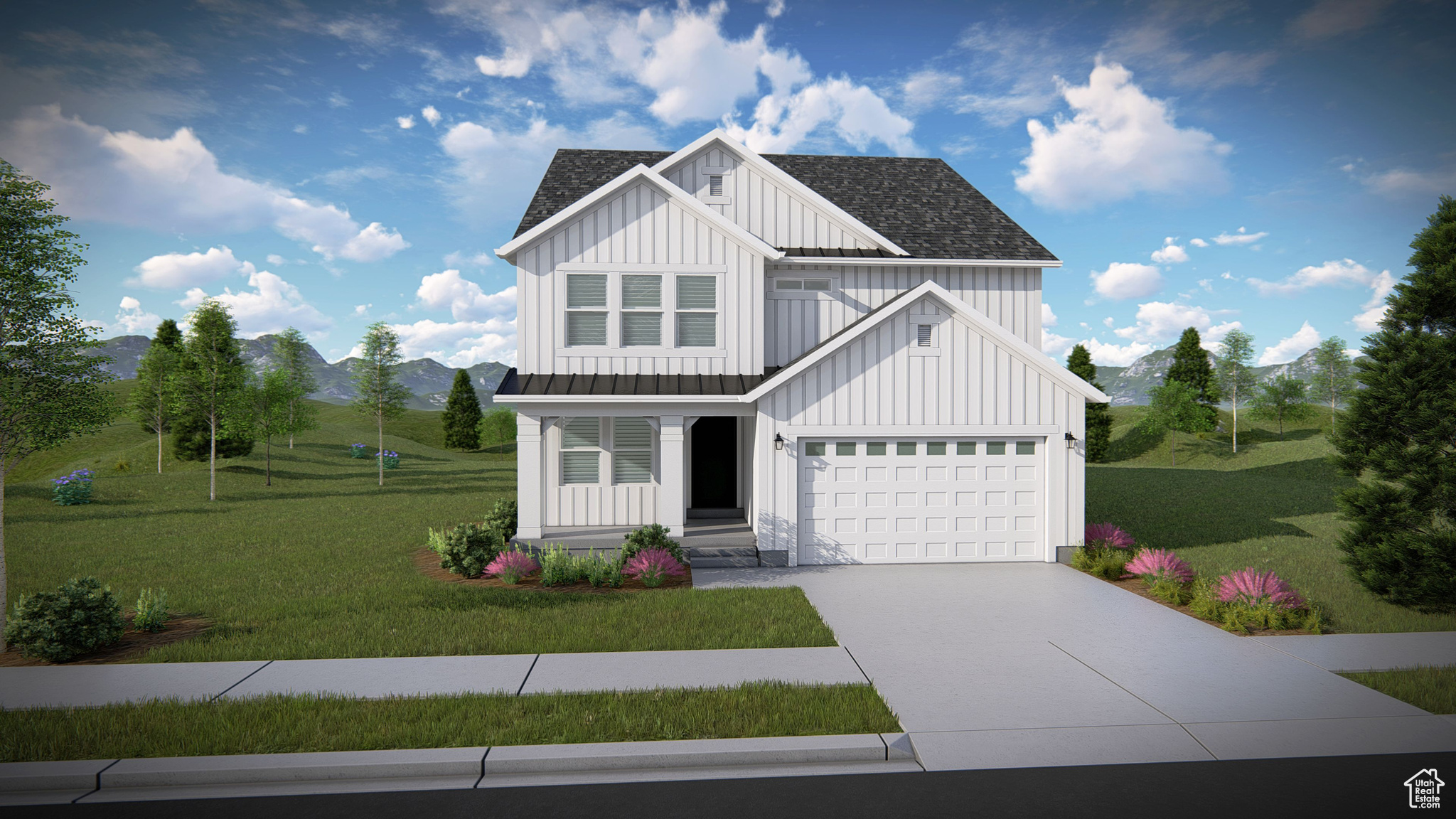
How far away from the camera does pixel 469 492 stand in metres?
28.4

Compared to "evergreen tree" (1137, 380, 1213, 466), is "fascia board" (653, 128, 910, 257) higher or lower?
higher

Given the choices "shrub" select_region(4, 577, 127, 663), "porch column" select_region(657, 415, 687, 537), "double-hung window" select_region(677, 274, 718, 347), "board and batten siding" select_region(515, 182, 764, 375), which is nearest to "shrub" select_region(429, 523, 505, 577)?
"porch column" select_region(657, 415, 687, 537)

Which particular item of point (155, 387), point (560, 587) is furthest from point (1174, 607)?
point (155, 387)

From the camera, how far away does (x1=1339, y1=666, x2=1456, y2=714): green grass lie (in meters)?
6.67

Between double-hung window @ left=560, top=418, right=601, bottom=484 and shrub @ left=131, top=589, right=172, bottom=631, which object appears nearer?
shrub @ left=131, top=589, right=172, bottom=631

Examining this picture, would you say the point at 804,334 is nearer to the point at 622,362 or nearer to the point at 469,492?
the point at 622,362

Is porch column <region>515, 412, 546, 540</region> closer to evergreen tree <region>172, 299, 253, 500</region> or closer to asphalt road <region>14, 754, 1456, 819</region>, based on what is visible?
asphalt road <region>14, 754, 1456, 819</region>

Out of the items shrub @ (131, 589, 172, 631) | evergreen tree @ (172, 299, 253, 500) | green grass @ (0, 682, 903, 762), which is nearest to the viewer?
green grass @ (0, 682, 903, 762)

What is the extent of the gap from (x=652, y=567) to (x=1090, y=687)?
6.50 meters

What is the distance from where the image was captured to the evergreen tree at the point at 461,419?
6022 centimetres

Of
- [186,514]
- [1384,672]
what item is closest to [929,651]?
[1384,672]

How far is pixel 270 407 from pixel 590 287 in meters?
23.9

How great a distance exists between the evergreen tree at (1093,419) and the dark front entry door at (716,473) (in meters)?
31.3

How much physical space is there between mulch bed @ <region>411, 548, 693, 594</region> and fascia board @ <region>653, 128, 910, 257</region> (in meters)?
8.52
